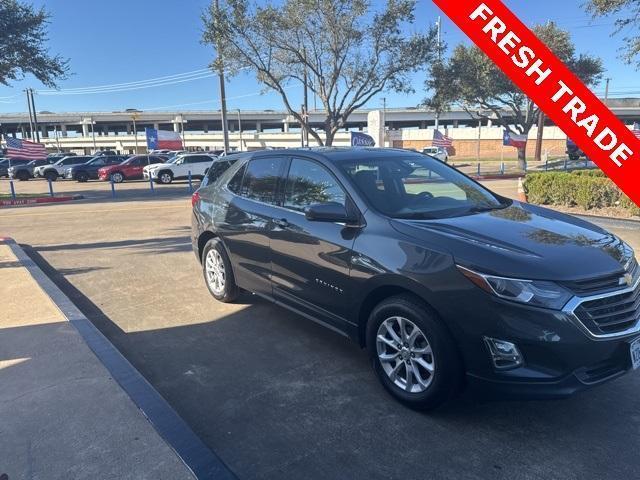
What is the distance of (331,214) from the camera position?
12.3ft

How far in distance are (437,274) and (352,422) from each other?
115cm

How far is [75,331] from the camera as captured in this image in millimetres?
4625

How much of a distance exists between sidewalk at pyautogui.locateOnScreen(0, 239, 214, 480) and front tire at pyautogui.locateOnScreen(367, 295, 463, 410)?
1.55m

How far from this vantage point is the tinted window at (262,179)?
15.9ft

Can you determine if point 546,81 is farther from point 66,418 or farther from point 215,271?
point 66,418

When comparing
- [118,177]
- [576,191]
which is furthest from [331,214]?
[118,177]

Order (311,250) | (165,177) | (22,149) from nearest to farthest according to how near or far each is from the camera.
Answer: (311,250) → (22,149) → (165,177)

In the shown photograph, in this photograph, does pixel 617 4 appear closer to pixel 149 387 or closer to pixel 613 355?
pixel 613 355

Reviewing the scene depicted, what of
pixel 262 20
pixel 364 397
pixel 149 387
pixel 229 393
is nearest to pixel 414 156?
pixel 364 397

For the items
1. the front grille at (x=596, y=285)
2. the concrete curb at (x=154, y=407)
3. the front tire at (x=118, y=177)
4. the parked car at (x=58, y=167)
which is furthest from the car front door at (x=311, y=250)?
the parked car at (x=58, y=167)

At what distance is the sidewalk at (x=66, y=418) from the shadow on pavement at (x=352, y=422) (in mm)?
394

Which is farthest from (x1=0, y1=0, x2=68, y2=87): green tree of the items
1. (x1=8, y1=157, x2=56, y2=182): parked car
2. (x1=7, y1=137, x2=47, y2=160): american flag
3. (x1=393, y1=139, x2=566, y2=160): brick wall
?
(x1=393, y1=139, x2=566, y2=160): brick wall

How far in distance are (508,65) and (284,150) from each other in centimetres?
276

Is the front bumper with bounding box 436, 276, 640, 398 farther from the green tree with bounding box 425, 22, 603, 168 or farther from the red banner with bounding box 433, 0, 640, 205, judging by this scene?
the green tree with bounding box 425, 22, 603, 168
